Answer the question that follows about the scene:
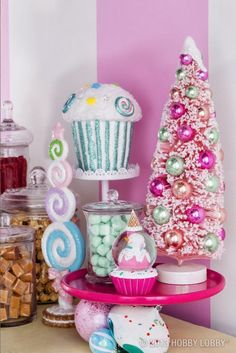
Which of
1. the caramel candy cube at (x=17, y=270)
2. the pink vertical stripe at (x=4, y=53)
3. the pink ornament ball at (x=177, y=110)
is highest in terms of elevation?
the pink vertical stripe at (x=4, y=53)

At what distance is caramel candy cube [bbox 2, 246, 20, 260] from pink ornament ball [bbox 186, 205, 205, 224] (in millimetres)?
365

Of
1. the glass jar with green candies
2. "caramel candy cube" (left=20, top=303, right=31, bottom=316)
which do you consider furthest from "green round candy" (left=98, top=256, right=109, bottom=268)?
"caramel candy cube" (left=20, top=303, right=31, bottom=316)

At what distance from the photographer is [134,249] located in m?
1.01

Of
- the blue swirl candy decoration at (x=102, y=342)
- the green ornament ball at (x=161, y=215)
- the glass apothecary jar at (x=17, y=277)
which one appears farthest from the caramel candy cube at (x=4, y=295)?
the green ornament ball at (x=161, y=215)

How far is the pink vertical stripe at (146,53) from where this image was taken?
4.00 feet

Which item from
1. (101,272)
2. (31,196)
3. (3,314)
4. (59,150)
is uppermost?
(59,150)

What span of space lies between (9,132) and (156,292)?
0.63 meters

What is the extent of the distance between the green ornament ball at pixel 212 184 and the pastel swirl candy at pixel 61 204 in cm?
27

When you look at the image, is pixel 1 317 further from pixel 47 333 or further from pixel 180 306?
pixel 180 306

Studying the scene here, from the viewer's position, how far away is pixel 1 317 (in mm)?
1225

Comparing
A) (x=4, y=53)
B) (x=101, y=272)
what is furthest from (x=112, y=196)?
(x=4, y=53)

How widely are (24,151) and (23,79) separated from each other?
10.4 inches

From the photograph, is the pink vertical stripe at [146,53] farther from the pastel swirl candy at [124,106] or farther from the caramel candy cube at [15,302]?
the caramel candy cube at [15,302]

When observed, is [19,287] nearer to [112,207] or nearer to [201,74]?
[112,207]
